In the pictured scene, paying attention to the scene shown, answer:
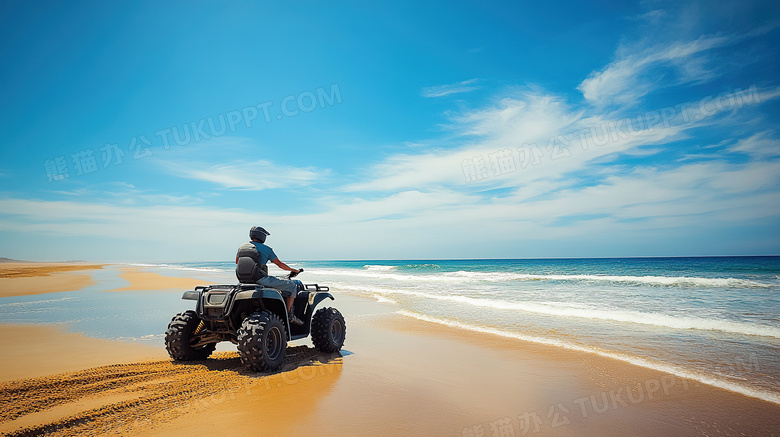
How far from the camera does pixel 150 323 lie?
916 cm

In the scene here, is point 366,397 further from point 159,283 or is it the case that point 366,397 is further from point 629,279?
point 629,279

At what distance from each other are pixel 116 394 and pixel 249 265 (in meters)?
1.97

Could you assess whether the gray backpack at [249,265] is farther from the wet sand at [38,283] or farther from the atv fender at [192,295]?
the wet sand at [38,283]

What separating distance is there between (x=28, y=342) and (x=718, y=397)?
10675 mm

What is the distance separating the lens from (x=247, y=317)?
5.19 m

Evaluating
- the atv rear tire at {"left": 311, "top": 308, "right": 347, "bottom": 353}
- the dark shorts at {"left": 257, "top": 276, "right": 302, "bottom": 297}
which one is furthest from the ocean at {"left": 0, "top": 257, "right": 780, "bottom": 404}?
the dark shorts at {"left": 257, "top": 276, "right": 302, "bottom": 297}

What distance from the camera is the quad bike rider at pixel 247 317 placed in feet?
16.0

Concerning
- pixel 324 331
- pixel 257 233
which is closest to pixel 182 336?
pixel 257 233

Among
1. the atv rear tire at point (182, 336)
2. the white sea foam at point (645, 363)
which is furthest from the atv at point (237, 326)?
the white sea foam at point (645, 363)

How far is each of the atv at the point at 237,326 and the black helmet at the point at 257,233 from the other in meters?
0.70

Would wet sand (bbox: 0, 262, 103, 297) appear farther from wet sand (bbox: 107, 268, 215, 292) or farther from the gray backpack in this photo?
the gray backpack

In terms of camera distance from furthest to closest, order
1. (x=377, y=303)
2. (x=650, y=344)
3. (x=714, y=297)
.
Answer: (x=714, y=297)
(x=377, y=303)
(x=650, y=344)

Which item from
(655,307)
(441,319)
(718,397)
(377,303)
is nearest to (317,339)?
(441,319)

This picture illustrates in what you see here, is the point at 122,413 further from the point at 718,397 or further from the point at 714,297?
the point at 714,297
